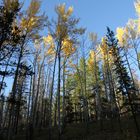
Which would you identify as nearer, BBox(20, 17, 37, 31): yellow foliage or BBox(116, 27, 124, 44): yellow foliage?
BBox(20, 17, 37, 31): yellow foliage

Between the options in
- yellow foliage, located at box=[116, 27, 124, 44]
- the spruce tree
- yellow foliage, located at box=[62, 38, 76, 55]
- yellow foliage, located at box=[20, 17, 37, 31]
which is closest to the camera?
yellow foliage, located at box=[20, 17, 37, 31]

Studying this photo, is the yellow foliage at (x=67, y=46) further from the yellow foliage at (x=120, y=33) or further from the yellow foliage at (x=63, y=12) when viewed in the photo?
the yellow foliage at (x=120, y=33)

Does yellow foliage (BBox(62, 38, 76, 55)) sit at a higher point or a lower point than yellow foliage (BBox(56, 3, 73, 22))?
lower

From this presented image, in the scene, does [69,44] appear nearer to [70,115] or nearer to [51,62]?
[51,62]

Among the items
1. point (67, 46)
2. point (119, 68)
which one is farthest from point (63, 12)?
point (119, 68)

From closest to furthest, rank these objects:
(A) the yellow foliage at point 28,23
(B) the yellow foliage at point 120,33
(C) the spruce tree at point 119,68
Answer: (A) the yellow foliage at point 28,23 < (C) the spruce tree at point 119,68 < (B) the yellow foliage at point 120,33

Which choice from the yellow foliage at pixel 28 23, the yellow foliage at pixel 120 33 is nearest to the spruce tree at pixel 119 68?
the yellow foliage at pixel 120 33

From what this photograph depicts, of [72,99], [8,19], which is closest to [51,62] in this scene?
[8,19]

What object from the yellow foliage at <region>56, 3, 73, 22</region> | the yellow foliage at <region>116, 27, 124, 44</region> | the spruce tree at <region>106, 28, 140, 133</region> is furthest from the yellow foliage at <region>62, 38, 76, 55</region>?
the yellow foliage at <region>116, 27, 124, 44</region>

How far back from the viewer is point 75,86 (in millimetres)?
31188

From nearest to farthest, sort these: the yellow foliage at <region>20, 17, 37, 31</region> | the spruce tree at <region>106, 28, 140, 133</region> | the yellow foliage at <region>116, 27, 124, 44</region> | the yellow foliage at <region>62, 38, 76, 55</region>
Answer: the yellow foliage at <region>20, 17, 37, 31</region> < the yellow foliage at <region>62, 38, 76, 55</region> < the spruce tree at <region>106, 28, 140, 133</region> < the yellow foliage at <region>116, 27, 124, 44</region>

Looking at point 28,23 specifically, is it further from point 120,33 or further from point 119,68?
point 120,33

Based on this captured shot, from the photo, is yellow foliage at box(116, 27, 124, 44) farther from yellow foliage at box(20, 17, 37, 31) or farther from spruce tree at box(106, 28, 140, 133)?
yellow foliage at box(20, 17, 37, 31)

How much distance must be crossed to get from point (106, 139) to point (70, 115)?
16000 mm
